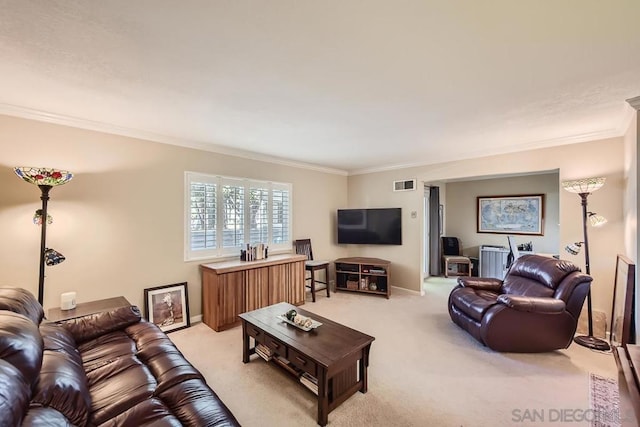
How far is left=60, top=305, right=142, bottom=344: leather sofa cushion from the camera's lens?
209cm

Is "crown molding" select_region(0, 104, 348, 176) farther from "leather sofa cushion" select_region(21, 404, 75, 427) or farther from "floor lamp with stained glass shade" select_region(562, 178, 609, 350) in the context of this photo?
"floor lamp with stained glass shade" select_region(562, 178, 609, 350)

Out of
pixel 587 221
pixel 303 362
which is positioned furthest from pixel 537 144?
pixel 303 362

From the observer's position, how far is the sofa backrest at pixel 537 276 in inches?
116

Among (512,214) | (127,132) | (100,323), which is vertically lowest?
(100,323)

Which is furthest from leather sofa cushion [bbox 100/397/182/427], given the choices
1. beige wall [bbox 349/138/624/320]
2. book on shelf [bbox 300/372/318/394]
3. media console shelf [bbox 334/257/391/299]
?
beige wall [bbox 349/138/624/320]

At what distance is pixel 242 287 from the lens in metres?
3.59

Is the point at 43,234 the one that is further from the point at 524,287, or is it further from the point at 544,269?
the point at 544,269

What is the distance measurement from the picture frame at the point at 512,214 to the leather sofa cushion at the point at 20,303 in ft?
24.1

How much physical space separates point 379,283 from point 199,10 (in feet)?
15.6

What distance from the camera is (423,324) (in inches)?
141

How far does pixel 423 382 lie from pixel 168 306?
304 centimetres

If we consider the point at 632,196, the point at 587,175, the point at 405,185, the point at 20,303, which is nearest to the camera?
the point at 20,303

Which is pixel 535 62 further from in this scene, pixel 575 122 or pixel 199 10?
pixel 199 10

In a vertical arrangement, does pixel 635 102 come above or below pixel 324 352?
above
